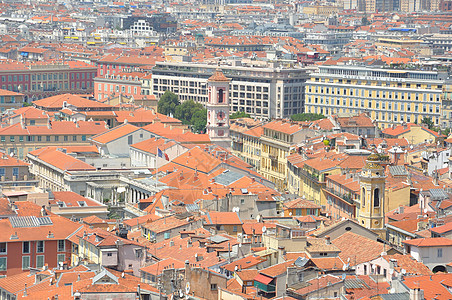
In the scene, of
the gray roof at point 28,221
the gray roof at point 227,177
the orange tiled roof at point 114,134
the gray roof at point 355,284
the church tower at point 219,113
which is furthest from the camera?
the church tower at point 219,113

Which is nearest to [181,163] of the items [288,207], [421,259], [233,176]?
[233,176]

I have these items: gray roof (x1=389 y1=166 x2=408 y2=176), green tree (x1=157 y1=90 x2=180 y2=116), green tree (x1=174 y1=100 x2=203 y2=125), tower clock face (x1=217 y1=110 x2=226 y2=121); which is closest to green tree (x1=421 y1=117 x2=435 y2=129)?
green tree (x1=174 y1=100 x2=203 y2=125)

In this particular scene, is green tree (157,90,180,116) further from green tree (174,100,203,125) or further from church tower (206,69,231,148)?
church tower (206,69,231,148)

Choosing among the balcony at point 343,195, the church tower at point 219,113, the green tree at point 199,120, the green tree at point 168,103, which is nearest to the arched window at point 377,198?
the balcony at point 343,195

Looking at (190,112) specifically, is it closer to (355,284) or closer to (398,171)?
(398,171)

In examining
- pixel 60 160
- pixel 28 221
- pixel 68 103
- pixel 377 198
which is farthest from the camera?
pixel 68 103

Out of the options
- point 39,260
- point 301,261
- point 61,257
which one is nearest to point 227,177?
point 61,257

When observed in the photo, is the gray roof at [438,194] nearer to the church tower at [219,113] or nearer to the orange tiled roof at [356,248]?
the orange tiled roof at [356,248]
